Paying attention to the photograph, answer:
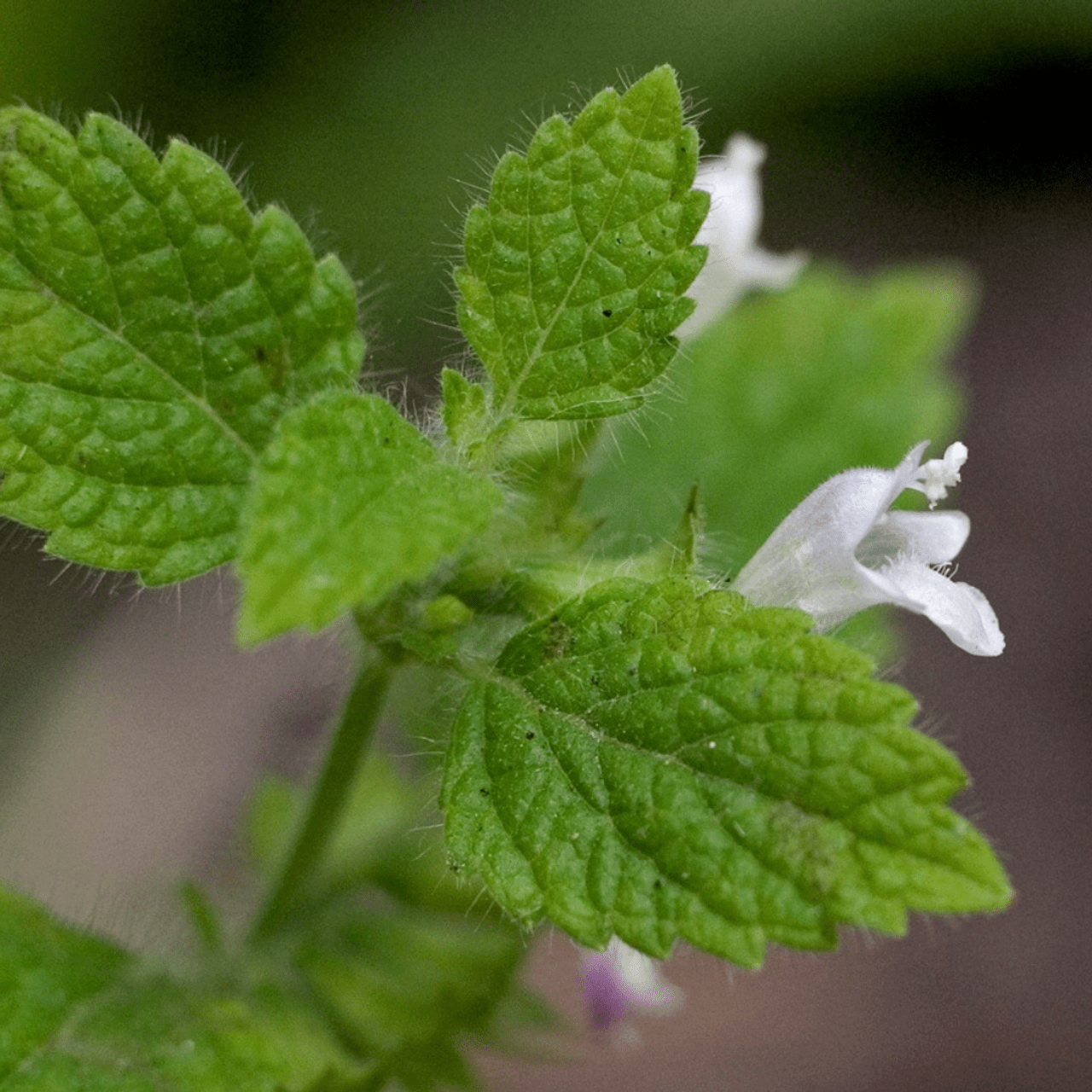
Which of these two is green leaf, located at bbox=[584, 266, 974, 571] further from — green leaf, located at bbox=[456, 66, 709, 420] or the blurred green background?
the blurred green background

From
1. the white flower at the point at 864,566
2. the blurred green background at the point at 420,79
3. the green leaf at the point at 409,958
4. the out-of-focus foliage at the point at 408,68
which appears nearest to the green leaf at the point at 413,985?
the green leaf at the point at 409,958

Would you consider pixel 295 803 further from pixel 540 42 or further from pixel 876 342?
pixel 540 42

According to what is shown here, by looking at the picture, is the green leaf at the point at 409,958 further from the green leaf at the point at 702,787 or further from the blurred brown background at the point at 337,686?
the blurred brown background at the point at 337,686

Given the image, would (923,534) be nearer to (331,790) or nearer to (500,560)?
(500,560)

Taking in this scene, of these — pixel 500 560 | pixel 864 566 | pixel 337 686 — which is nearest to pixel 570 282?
pixel 500 560

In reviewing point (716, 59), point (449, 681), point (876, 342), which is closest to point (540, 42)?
point (716, 59)

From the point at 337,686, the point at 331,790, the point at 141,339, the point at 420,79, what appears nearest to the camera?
the point at 141,339
